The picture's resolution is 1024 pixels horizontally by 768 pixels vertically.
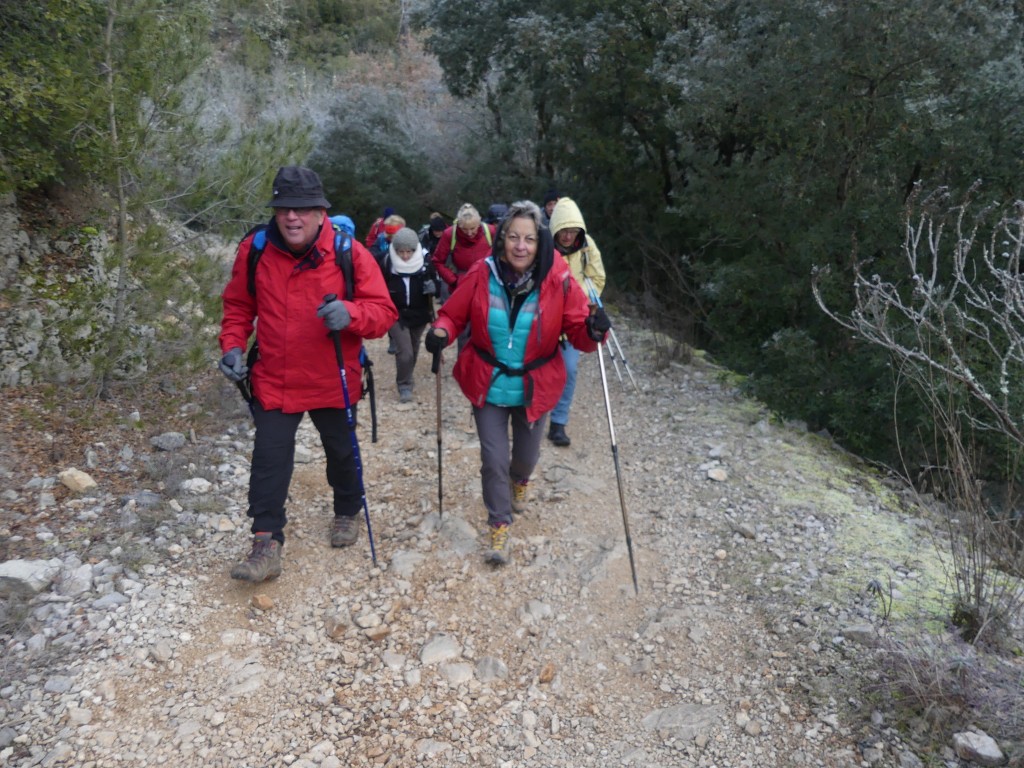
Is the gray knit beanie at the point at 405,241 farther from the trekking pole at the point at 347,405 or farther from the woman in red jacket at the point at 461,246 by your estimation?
the trekking pole at the point at 347,405

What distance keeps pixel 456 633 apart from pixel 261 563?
112 cm

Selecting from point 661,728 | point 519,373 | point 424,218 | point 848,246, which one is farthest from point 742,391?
point 424,218

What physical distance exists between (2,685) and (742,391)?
21.8ft

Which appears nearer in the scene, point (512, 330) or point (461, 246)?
point (512, 330)

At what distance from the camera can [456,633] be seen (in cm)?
375

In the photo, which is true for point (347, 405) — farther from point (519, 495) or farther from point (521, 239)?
point (519, 495)

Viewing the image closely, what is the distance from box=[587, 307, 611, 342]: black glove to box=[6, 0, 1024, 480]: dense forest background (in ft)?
4.87

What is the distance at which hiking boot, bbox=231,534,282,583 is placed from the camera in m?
3.80

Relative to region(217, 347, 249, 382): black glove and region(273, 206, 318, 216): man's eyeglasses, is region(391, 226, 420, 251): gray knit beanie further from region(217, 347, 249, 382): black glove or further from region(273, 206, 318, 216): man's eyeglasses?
region(217, 347, 249, 382): black glove

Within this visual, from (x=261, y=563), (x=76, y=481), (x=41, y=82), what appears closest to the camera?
(x=261, y=563)

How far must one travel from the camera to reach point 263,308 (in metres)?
3.65

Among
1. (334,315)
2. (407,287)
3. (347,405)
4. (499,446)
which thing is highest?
(334,315)

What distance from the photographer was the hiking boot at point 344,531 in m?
4.39

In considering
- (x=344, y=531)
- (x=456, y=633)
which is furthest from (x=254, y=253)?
(x=456, y=633)
